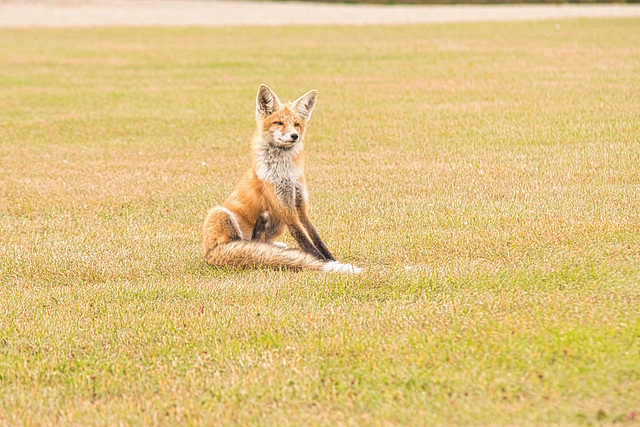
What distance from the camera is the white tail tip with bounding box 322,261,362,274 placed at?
623 cm

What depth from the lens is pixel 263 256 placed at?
640 centimetres

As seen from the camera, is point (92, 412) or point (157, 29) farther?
point (157, 29)

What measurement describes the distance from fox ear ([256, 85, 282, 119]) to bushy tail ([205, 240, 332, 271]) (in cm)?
118

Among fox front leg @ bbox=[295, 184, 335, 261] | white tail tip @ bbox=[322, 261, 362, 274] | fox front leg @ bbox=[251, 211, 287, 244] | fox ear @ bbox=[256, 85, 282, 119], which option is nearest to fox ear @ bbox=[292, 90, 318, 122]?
fox ear @ bbox=[256, 85, 282, 119]

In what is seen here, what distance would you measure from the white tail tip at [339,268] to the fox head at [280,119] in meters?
1.11

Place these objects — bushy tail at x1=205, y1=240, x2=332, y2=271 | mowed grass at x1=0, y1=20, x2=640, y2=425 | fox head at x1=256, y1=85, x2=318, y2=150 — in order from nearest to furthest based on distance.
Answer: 1. mowed grass at x1=0, y1=20, x2=640, y2=425
2. bushy tail at x1=205, y1=240, x2=332, y2=271
3. fox head at x1=256, y1=85, x2=318, y2=150

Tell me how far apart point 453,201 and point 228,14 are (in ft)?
115

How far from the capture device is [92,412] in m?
4.29

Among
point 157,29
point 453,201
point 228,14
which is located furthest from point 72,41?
point 453,201

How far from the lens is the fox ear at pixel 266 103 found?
21.9ft

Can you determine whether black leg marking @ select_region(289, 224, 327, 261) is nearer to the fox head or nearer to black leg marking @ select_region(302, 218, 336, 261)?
black leg marking @ select_region(302, 218, 336, 261)

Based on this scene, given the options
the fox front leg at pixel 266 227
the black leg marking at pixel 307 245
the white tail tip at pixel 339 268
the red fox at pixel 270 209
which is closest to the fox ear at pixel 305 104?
the red fox at pixel 270 209

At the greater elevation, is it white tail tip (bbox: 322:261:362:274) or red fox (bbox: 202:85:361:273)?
red fox (bbox: 202:85:361:273)

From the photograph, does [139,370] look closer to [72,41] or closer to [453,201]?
[453,201]
